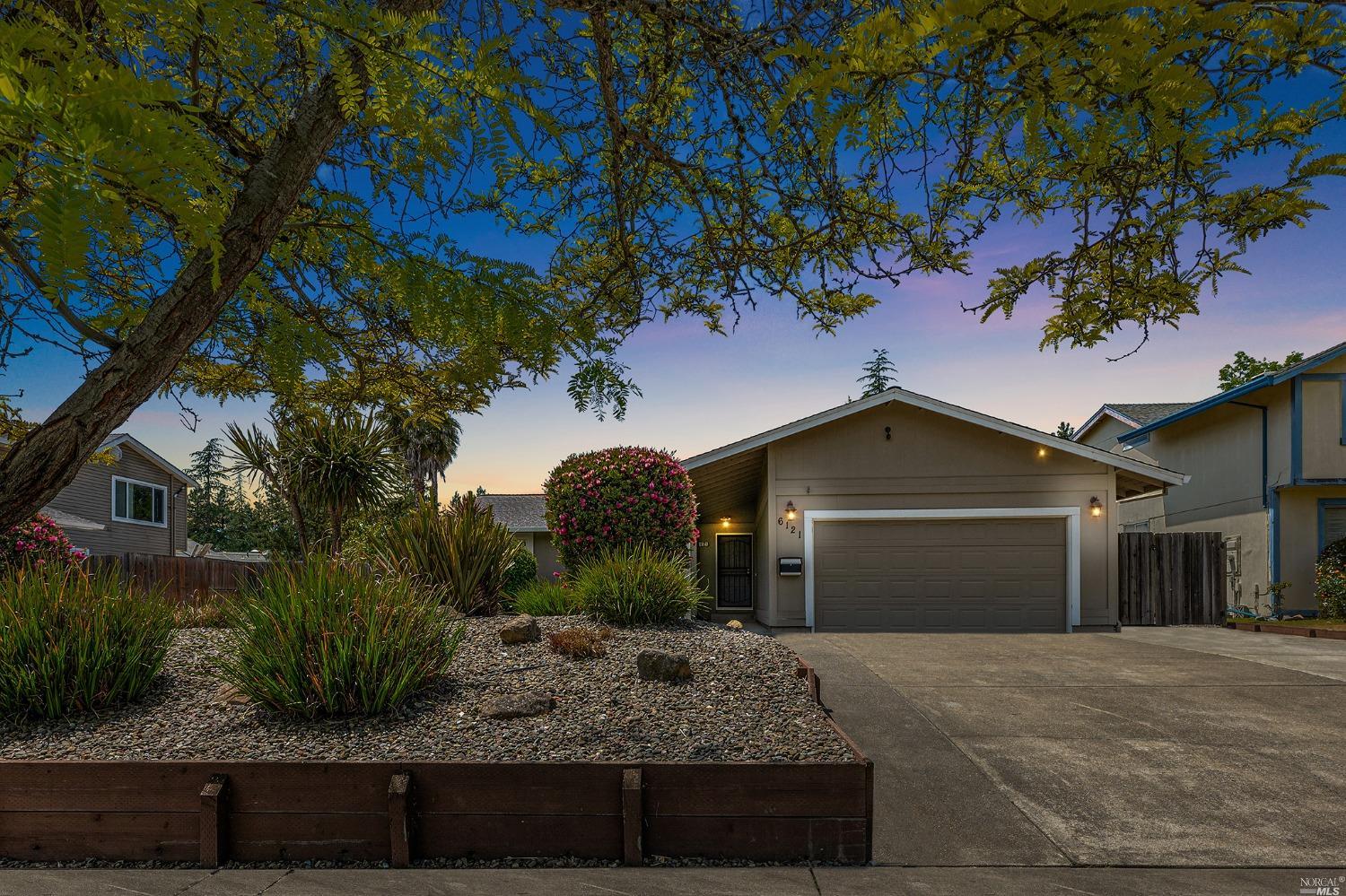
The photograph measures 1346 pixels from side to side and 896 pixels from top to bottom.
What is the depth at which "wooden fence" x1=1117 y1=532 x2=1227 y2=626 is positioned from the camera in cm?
1570

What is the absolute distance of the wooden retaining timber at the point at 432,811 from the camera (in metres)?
4.14

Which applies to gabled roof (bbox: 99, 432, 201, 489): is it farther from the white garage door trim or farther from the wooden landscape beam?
the wooden landscape beam

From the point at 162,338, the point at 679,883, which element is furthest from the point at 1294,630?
the point at 162,338

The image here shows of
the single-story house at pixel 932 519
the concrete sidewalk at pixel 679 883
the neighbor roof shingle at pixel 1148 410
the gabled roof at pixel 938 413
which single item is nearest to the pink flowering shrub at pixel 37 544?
the concrete sidewalk at pixel 679 883

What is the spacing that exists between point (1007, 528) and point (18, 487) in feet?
48.3

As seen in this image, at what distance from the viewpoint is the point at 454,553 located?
859 centimetres

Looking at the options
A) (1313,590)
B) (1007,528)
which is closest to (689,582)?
(1007,528)

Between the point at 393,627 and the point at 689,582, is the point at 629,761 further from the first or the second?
the point at 689,582

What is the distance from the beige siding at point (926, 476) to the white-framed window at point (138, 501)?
20.9 meters

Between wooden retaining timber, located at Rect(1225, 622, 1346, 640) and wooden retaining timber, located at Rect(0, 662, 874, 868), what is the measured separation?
44.6ft

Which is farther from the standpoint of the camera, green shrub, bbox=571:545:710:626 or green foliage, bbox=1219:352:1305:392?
green foliage, bbox=1219:352:1305:392

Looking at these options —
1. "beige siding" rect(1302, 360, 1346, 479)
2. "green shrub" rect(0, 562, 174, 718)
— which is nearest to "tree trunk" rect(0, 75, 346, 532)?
"green shrub" rect(0, 562, 174, 718)

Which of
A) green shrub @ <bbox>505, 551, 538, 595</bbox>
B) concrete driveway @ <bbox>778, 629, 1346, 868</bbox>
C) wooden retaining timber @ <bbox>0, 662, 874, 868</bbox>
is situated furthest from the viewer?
green shrub @ <bbox>505, 551, 538, 595</bbox>

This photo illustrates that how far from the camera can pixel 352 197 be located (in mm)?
3008
